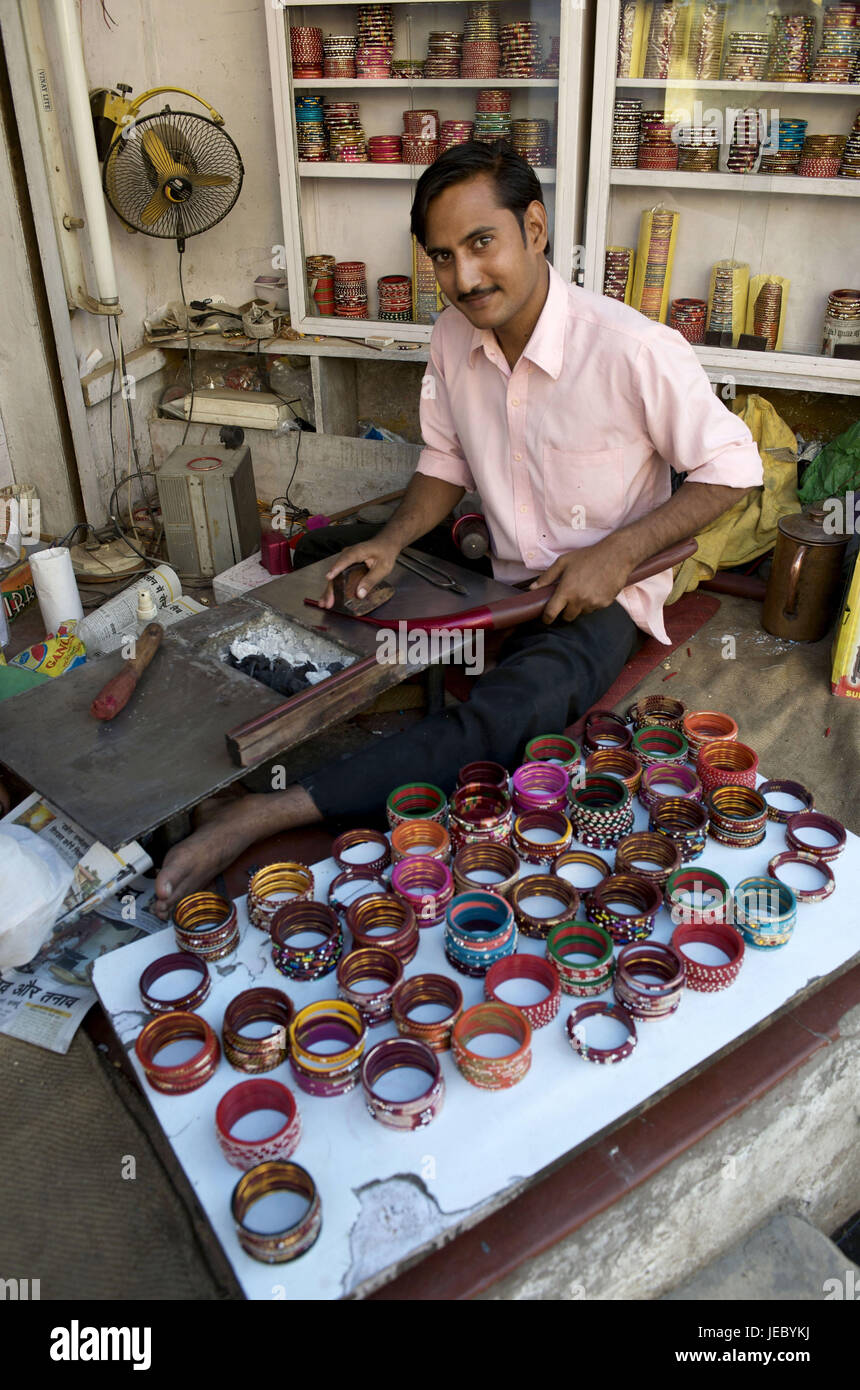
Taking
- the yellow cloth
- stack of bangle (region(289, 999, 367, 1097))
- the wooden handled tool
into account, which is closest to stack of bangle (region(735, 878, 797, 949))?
stack of bangle (region(289, 999, 367, 1097))

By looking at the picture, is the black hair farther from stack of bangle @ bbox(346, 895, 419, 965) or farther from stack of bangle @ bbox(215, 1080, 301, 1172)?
stack of bangle @ bbox(215, 1080, 301, 1172)

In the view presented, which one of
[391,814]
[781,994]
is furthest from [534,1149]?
[391,814]

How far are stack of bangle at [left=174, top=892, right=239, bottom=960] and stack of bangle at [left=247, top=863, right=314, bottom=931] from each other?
34 mm

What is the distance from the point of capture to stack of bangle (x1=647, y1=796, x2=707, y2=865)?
164 centimetres

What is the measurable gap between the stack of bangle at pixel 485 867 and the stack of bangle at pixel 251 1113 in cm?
44

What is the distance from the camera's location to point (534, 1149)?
121 centimetres

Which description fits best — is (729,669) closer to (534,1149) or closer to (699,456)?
(699,456)

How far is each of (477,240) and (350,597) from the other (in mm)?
817

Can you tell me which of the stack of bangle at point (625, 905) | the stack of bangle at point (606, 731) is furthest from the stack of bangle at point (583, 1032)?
the stack of bangle at point (606, 731)

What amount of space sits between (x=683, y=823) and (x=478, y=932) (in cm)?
45

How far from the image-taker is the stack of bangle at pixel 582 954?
139cm

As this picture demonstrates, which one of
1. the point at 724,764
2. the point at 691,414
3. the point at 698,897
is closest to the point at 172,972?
the point at 698,897

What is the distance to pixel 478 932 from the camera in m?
1.45

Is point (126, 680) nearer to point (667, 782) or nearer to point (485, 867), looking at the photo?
point (485, 867)
